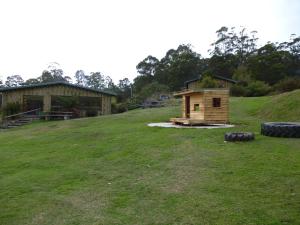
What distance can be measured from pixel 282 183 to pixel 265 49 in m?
54.4

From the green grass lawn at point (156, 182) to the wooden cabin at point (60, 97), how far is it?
1964 cm

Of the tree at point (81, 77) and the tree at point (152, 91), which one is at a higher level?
the tree at point (81, 77)

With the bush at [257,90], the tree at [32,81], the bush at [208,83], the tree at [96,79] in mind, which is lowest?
the bush at [257,90]

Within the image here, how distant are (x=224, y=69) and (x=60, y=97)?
1484 inches

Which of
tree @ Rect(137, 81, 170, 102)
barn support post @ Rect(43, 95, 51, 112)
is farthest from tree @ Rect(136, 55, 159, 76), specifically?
barn support post @ Rect(43, 95, 51, 112)

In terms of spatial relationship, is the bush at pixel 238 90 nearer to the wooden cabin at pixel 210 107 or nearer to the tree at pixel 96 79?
the wooden cabin at pixel 210 107

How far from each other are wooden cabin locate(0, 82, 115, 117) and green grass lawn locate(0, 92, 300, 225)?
19637 millimetres

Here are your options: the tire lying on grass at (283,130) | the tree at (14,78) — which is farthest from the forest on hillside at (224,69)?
the tire lying on grass at (283,130)

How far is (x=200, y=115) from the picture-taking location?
16.2 meters

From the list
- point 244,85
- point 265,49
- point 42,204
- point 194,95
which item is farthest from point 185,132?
point 265,49

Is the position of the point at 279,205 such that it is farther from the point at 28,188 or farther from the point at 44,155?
the point at 44,155

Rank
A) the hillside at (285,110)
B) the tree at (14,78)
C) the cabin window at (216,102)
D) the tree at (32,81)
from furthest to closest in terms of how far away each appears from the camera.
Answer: the tree at (14,78) → the tree at (32,81) → the hillside at (285,110) → the cabin window at (216,102)

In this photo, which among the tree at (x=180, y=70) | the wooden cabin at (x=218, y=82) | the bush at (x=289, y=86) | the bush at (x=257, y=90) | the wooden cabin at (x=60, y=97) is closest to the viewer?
the wooden cabin at (x=60, y=97)

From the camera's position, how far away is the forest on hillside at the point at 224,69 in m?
45.7
